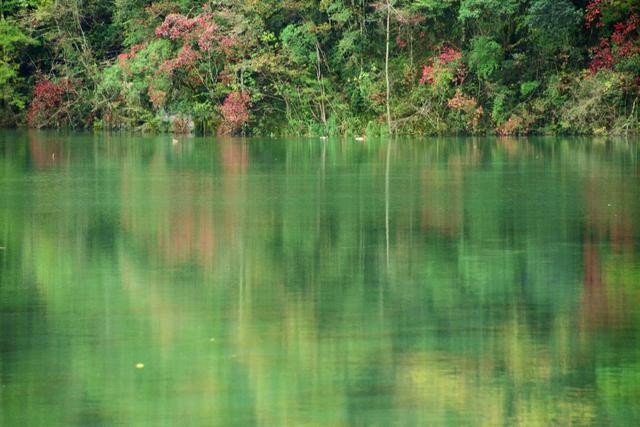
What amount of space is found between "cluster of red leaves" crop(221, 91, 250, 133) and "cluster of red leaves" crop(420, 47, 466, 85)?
15.7ft

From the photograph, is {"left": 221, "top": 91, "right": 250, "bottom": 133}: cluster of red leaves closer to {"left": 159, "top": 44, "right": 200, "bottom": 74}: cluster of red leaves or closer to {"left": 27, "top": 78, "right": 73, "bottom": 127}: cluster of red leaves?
{"left": 159, "top": 44, "right": 200, "bottom": 74}: cluster of red leaves

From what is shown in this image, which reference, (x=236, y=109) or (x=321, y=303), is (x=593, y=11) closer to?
(x=236, y=109)

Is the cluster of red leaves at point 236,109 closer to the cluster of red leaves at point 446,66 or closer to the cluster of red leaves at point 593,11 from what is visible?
the cluster of red leaves at point 446,66

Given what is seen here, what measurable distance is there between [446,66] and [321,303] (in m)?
25.8

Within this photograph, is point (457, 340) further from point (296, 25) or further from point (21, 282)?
point (296, 25)

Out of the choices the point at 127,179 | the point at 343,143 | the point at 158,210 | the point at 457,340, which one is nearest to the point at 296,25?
the point at 343,143

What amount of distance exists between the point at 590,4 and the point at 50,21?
16919 millimetres

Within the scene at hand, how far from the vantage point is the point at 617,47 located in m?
32.7

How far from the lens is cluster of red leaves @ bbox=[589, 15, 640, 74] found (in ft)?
107

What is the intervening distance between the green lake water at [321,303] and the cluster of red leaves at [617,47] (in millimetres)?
14737

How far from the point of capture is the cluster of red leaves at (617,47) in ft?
107

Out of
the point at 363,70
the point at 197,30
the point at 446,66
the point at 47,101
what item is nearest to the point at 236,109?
the point at 197,30

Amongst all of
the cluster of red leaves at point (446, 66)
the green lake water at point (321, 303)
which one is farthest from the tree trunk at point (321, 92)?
the green lake water at point (321, 303)

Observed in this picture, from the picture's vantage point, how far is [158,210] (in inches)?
583
